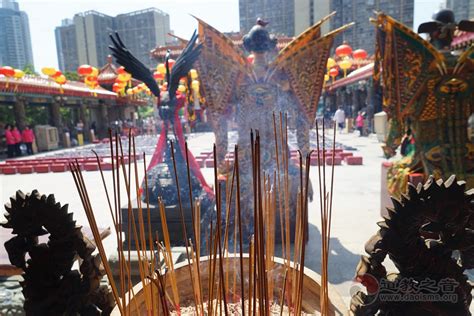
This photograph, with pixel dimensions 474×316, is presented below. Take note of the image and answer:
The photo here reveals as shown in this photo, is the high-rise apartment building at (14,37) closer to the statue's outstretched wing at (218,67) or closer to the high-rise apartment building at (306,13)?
the statue's outstretched wing at (218,67)

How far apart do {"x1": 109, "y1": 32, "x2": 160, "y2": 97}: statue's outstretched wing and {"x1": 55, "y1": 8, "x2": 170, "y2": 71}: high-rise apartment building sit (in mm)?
6714

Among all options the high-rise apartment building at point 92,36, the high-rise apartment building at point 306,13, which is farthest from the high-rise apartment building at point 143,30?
the high-rise apartment building at point 306,13

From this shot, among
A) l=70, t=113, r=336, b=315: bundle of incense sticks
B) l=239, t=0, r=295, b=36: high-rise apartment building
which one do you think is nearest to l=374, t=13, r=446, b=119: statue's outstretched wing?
l=70, t=113, r=336, b=315: bundle of incense sticks

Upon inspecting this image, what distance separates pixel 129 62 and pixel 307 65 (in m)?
1.29

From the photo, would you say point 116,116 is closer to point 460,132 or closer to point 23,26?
point 23,26

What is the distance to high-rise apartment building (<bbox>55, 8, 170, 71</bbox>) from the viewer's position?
9.50 metres

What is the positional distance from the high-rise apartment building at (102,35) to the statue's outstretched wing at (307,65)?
7.20 metres

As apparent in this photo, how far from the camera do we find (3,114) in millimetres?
10555

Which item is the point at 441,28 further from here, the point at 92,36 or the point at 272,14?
the point at 92,36

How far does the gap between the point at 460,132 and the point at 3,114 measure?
41.0 feet

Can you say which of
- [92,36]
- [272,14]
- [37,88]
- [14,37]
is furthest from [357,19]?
[14,37]

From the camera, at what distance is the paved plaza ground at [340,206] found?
6.34 feet

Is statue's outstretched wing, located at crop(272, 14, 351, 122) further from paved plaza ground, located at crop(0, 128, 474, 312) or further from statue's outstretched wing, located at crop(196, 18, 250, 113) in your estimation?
paved plaza ground, located at crop(0, 128, 474, 312)

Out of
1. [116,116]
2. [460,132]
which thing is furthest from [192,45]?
[116,116]
